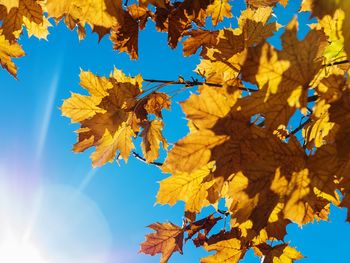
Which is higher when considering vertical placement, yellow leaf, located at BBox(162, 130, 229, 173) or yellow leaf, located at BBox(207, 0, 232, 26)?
yellow leaf, located at BBox(207, 0, 232, 26)

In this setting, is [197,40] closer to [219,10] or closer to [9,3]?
[219,10]

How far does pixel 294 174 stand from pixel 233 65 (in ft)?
3.41

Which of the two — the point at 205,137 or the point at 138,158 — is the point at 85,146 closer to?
the point at 138,158

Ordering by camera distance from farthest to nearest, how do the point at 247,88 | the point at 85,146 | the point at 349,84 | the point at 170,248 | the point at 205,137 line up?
the point at 170,248 → the point at 85,146 → the point at 247,88 → the point at 205,137 → the point at 349,84

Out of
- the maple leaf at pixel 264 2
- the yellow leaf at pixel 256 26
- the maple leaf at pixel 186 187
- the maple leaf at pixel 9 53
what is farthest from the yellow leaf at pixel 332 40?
the maple leaf at pixel 9 53

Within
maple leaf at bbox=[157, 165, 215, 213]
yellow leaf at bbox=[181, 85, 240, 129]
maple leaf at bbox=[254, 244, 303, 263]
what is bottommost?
maple leaf at bbox=[254, 244, 303, 263]

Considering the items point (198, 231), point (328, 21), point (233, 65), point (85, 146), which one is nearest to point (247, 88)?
point (233, 65)

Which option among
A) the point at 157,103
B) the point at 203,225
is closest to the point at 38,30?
the point at 157,103

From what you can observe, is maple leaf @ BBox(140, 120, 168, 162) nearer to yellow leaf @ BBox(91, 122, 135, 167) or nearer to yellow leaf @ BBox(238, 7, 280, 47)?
yellow leaf @ BBox(91, 122, 135, 167)

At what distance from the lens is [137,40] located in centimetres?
290

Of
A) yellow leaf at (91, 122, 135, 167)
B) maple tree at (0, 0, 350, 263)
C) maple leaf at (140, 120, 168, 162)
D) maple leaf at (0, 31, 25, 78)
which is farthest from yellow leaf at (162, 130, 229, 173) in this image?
maple leaf at (0, 31, 25, 78)

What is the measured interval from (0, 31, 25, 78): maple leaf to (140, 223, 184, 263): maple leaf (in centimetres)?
146

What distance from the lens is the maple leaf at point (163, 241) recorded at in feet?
8.96

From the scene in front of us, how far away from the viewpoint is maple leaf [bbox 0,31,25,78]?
101 inches
